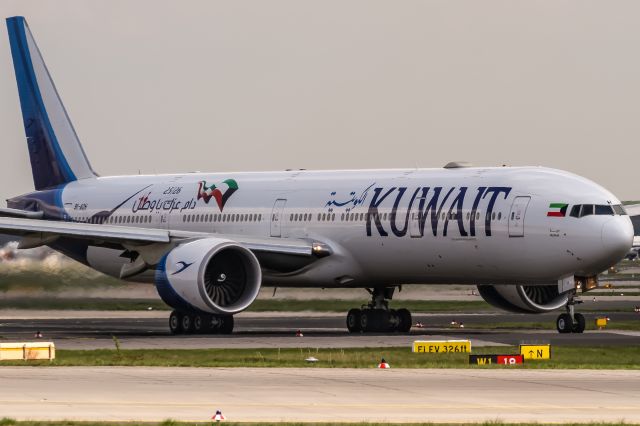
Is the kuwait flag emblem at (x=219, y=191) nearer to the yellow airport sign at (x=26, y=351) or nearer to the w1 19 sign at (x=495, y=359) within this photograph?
the yellow airport sign at (x=26, y=351)

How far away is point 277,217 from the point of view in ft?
155

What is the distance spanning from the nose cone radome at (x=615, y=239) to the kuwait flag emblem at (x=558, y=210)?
1.15 metres

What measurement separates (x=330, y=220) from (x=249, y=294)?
170 inches

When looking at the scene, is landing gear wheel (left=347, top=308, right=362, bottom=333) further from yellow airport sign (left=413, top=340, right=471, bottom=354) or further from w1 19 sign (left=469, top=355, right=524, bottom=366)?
→ w1 19 sign (left=469, top=355, right=524, bottom=366)

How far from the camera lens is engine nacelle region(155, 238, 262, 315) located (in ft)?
136

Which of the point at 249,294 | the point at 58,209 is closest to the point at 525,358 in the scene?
the point at 249,294

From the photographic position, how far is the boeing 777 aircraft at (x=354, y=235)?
40.8m

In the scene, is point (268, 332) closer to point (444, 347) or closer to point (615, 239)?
point (615, 239)

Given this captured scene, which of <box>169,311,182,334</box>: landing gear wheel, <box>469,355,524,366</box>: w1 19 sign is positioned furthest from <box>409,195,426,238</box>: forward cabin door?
<box>469,355,524,366</box>: w1 19 sign

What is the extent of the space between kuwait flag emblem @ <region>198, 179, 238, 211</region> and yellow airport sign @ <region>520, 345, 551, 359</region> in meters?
19.4

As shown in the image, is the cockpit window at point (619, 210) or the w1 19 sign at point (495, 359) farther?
the cockpit window at point (619, 210)

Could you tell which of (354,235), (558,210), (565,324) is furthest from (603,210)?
(354,235)

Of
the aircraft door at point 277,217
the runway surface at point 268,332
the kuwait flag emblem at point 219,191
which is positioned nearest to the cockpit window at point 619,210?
the runway surface at point 268,332

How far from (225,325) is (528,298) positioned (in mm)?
9552
